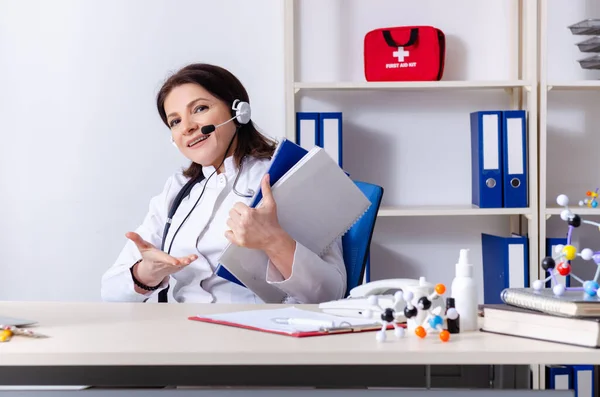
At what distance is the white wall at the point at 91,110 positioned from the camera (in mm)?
3033

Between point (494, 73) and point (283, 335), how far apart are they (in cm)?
211

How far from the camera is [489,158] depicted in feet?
8.99

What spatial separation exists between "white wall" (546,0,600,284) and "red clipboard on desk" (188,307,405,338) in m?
1.92

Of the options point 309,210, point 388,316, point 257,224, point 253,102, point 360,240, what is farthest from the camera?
point 253,102

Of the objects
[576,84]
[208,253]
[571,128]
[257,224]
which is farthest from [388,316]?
[571,128]

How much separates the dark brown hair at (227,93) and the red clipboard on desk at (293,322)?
2.56 feet

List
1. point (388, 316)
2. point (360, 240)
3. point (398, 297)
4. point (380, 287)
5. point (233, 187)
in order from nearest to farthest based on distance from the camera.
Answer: point (388, 316) < point (398, 297) < point (380, 287) < point (360, 240) < point (233, 187)

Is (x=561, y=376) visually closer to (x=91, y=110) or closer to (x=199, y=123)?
(x=199, y=123)

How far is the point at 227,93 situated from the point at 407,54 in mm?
932

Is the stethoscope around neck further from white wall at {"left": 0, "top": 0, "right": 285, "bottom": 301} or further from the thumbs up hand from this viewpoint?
white wall at {"left": 0, "top": 0, "right": 285, "bottom": 301}

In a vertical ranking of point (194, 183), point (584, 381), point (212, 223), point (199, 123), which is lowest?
point (584, 381)

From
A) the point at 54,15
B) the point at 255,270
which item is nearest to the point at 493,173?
the point at 255,270

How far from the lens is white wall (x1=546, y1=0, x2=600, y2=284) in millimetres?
3014

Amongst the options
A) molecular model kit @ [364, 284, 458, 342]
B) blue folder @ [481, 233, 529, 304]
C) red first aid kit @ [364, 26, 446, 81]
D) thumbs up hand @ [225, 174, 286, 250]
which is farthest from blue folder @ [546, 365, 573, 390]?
molecular model kit @ [364, 284, 458, 342]
